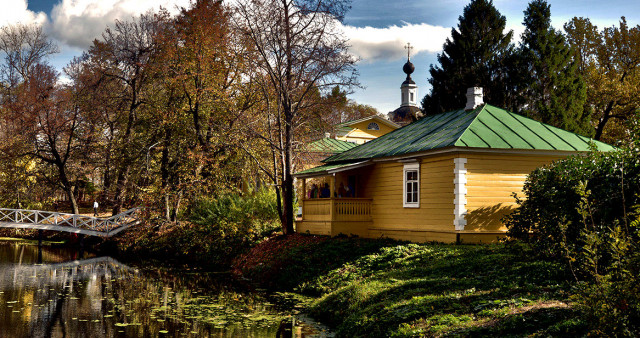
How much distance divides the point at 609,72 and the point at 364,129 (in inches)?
768

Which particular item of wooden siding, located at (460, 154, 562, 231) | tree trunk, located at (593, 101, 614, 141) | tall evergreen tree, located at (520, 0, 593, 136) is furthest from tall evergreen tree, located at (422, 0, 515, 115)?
wooden siding, located at (460, 154, 562, 231)

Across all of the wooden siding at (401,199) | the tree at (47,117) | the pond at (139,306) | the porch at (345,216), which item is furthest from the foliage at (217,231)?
the tree at (47,117)

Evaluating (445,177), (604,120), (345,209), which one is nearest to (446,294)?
(445,177)

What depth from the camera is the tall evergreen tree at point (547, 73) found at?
32344 millimetres

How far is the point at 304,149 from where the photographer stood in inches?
1089

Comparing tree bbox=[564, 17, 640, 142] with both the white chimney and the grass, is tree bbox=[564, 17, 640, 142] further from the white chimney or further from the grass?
the grass

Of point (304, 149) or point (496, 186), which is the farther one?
point (304, 149)

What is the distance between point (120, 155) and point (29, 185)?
44.4 ft

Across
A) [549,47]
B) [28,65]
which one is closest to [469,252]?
[549,47]

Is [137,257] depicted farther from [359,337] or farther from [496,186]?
[359,337]

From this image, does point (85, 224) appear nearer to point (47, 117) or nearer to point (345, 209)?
point (47, 117)

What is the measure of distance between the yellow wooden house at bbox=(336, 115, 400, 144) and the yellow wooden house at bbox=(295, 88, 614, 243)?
22702 mm

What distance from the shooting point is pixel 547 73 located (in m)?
33.3

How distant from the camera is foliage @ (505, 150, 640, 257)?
32.3ft
